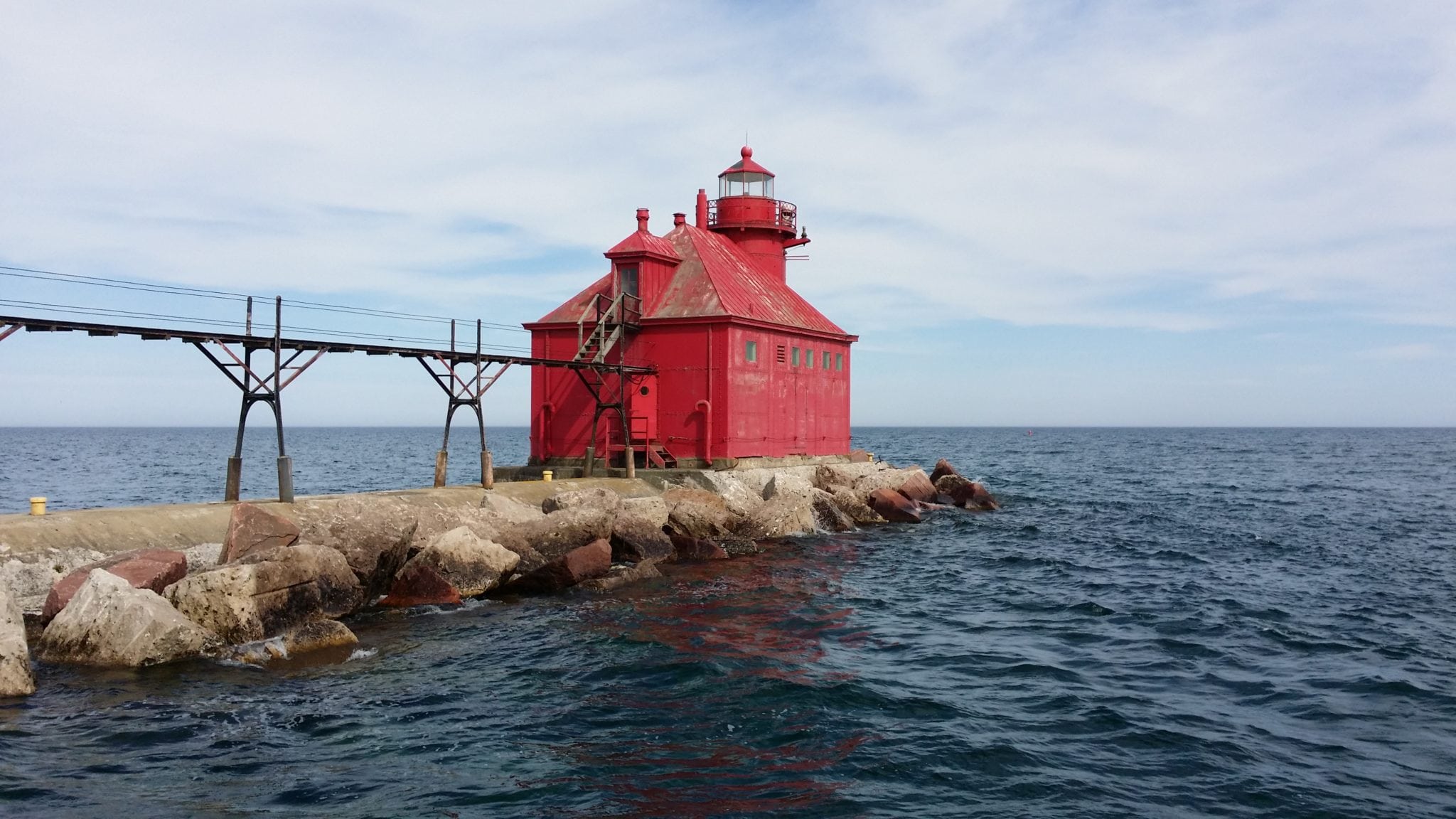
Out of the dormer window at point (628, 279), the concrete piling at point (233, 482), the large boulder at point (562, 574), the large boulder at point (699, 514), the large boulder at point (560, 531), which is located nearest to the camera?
the concrete piling at point (233, 482)

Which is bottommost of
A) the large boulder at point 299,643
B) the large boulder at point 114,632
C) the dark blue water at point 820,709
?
the dark blue water at point 820,709

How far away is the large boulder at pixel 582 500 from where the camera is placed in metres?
20.5

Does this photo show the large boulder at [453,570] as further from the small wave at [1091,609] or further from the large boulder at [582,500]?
the small wave at [1091,609]

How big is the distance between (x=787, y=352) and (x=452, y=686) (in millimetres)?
18881

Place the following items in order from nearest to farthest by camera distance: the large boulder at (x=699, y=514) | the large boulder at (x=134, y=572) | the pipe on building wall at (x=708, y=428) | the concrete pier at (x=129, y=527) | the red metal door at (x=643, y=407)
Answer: the large boulder at (x=134, y=572) → the concrete pier at (x=129, y=527) → the large boulder at (x=699, y=514) → the pipe on building wall at (x=708, y=428) → the red metal door at (x=643, y=407)

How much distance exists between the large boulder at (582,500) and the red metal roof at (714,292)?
6951 millimetres

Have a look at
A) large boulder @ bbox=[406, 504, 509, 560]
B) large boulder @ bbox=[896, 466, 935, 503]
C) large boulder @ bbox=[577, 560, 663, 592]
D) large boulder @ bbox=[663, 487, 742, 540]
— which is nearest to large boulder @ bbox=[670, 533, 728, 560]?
large boulder @ bbox=[663, 487, 742, 540]

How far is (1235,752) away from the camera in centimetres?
977

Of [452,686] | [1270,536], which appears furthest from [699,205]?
[452,686]

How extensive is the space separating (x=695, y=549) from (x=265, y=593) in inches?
397

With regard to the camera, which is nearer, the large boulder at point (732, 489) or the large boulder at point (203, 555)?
the large boulder at point (203, 555)

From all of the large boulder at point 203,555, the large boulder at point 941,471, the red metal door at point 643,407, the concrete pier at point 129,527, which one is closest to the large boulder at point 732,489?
the red metal door at point 643,407

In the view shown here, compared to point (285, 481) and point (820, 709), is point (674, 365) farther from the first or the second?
point (820, 709)

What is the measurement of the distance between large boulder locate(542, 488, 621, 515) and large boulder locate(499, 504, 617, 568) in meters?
0.16
